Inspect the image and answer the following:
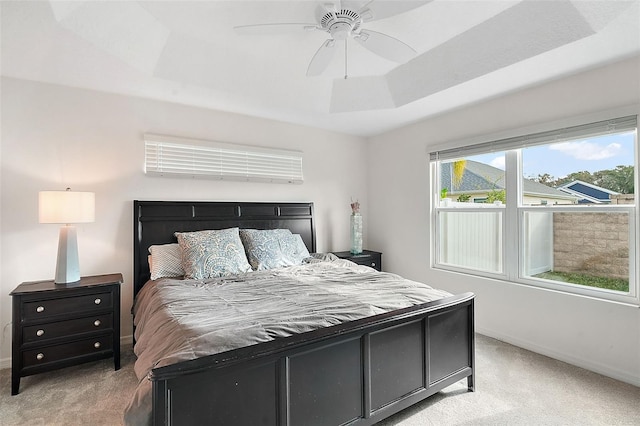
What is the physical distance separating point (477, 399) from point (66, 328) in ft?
10.2

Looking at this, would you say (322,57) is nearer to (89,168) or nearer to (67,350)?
(89,168)

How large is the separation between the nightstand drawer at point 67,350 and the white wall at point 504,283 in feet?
11.2

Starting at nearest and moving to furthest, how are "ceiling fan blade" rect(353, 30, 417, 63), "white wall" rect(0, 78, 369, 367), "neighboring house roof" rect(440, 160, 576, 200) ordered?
"ceiling fan blade" rect(353, 30, 417, 63) → "white wall" rect(0, 78, 369, 367) → "neighboring house roof" rect(440, 160, 576, 200)

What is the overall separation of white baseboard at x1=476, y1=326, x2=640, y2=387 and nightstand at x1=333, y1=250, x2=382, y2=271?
1.47 metres

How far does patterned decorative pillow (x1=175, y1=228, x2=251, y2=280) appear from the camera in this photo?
273 centimetres

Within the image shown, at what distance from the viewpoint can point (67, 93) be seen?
2.87 meters

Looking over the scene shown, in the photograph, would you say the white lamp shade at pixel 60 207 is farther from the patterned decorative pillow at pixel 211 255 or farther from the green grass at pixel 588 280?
the green grass at pixel 588 280

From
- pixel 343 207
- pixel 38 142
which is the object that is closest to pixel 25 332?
pixel 38 142

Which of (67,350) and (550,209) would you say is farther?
(550,209)

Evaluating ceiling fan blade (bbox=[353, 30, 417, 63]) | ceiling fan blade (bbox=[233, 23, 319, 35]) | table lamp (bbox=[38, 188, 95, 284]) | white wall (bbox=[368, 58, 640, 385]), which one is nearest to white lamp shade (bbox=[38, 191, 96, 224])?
table lamp (bbox=[38, 188, 95, 284])

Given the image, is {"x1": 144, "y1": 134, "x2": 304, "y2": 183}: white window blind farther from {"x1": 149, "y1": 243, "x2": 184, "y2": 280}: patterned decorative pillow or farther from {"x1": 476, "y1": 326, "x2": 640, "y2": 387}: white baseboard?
{"x1": 476, "y1": 326, "x2": 640, "y2": 387}: white baseboard

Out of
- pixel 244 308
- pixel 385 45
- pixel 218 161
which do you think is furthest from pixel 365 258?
pixel 385 45

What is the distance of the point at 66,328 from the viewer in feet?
7.98

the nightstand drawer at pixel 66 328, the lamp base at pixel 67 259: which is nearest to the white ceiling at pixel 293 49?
the lamp base at pixel 67 259
